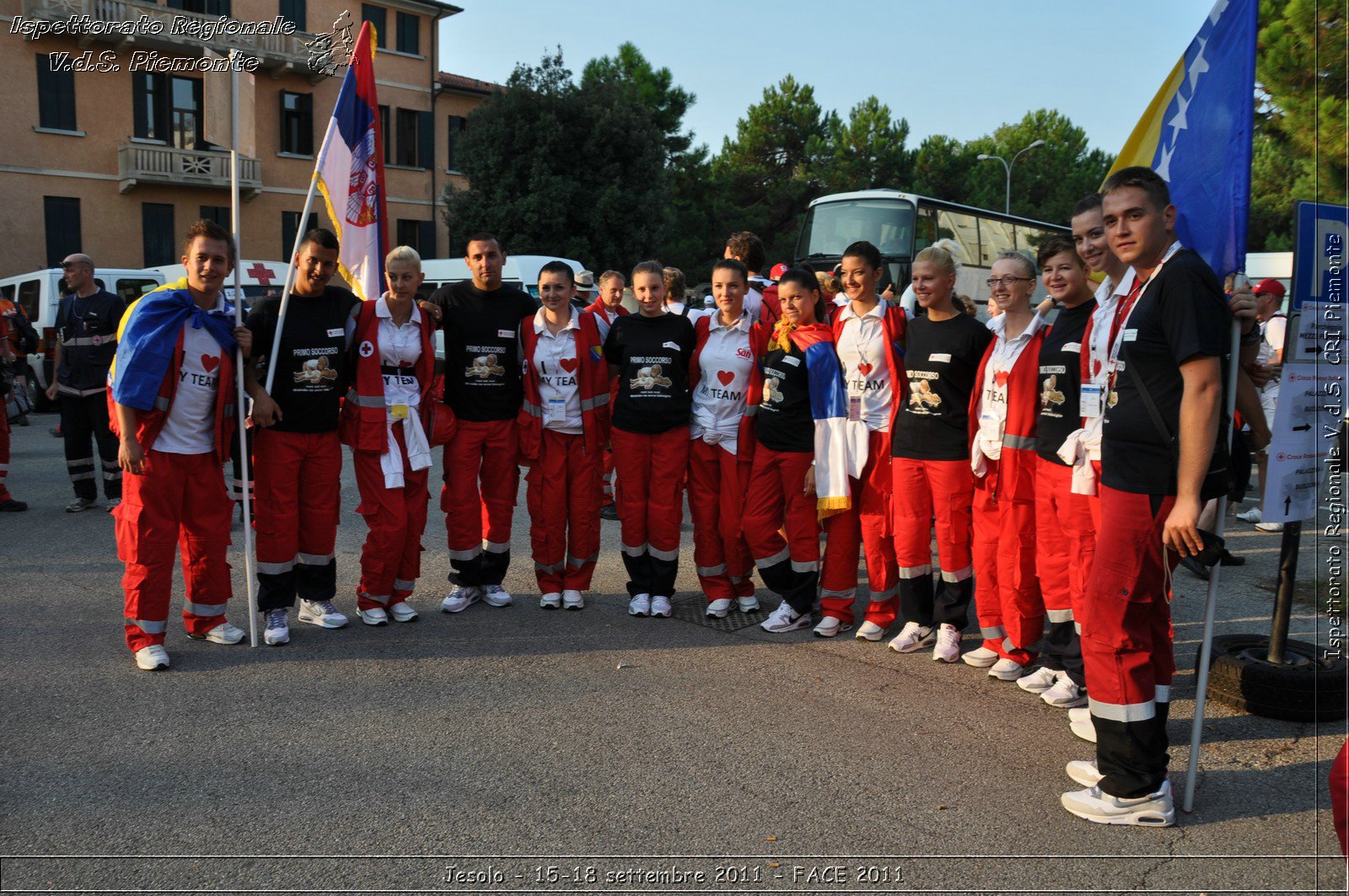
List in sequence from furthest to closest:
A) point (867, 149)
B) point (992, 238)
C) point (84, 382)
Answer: point (867, 149) < point (992, 238) < point (84, 382)

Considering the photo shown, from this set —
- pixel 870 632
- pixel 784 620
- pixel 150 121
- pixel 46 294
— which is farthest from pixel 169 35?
pixel 870 632

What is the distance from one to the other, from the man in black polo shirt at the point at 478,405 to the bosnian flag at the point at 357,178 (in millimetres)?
439

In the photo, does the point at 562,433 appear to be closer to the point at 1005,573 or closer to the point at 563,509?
the point at 563,509

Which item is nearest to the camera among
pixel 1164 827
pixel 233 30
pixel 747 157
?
pixel 1164 827

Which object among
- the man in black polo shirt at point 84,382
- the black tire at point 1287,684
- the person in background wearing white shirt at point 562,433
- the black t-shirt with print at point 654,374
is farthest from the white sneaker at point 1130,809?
the man in black polo shirt at point 84,382

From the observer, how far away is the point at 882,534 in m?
5.64

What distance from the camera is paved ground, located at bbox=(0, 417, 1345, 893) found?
321 centimetres

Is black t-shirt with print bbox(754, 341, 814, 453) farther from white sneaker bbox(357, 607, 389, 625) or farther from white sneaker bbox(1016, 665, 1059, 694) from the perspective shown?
white sneaker bbox(357, 607, 389, 625)

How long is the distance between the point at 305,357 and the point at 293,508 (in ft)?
2.81

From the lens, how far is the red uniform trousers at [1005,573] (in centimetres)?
500

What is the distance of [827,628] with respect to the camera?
575 centimetres

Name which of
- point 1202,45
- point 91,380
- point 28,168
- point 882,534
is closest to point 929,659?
point 882,534

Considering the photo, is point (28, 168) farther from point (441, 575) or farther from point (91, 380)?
point (441, 575)

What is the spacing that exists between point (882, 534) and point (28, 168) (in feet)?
103
